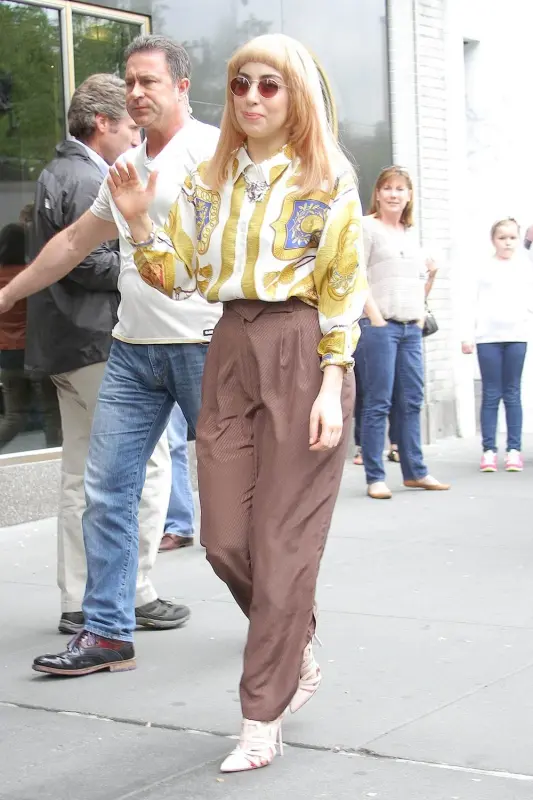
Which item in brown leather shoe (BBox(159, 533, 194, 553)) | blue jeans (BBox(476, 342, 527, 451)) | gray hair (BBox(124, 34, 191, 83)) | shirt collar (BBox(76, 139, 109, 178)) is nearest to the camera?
gray hair (BBox(124, 34, 191, 83))

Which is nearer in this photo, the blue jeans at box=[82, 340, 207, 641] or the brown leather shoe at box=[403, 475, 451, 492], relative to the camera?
the blue jeans at box=[82, 340, 207, 641]

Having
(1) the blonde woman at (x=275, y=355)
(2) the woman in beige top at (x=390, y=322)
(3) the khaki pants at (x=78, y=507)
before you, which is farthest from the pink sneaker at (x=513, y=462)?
(1) the blonde woman at (x=275, y=355)

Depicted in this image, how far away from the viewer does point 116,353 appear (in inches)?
196

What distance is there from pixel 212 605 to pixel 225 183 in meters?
2.46

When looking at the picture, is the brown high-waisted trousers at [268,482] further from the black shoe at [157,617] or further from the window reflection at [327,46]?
the window reflection at [327,46]

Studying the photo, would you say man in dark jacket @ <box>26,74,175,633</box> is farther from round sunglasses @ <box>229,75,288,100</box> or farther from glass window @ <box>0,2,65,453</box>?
glass window @ <box>0,2,65,453</box>

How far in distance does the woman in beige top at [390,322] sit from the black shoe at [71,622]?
141 inches

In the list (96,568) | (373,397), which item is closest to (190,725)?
(96,568)

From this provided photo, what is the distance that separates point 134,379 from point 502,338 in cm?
570

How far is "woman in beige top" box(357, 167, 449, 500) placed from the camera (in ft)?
28.6

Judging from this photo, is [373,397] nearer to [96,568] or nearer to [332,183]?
[96,568]

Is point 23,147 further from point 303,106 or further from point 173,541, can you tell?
point 303,106

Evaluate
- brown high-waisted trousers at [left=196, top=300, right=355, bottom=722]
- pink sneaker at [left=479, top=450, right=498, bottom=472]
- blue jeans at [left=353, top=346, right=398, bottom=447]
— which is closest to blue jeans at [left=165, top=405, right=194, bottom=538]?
blue jeans at [left=353, top=346, right=398, bottom=447]

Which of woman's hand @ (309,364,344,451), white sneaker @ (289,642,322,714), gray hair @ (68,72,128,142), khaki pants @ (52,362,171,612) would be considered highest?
gray hair @ (68,72,128,142)
